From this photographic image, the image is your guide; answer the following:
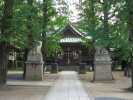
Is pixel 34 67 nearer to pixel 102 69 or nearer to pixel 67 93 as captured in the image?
pixel 102 69

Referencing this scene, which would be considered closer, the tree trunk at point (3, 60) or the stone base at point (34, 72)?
the tree trunk at point (3, 60)

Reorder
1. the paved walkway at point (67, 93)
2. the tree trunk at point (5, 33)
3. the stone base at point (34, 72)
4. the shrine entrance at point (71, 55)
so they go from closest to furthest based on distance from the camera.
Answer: the paved walkway at point (67, 93), the tree trunk at point (5, 33), the stone base at point (34, 72), the shrine entrance at point (71, 55)

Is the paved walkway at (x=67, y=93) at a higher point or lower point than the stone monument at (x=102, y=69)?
lower

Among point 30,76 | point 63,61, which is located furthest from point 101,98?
point 63,61

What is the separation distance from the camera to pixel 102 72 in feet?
107

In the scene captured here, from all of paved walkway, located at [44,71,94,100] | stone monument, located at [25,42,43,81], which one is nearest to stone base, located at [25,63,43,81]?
stone monument, located at [25,42,43,81]

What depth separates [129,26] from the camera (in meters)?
22.5

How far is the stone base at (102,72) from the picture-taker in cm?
3222

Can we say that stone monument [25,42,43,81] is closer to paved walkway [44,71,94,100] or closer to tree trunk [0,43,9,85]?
paved walkway [44,71,94,100]

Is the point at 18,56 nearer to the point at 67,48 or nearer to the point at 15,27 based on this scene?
the point at 67,48

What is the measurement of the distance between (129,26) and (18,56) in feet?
143

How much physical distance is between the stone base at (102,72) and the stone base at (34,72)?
14.2 ft

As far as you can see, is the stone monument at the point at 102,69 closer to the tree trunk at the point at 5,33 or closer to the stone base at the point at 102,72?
the stone base at the point at 102,72

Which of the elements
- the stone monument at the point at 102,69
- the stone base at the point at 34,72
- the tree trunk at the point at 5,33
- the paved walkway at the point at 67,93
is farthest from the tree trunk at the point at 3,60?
the stone monument at the point at 102,69
